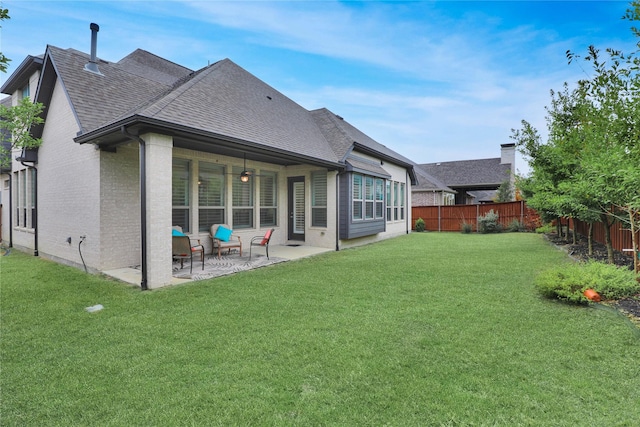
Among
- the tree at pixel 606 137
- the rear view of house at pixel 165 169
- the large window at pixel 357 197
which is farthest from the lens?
the large window at pixel 357 197

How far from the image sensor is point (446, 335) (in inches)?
143

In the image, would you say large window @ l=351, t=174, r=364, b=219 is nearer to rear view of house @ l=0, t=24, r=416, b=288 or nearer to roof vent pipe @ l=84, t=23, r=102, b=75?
rear view of house @ l=0, t=24, r=416, b=288

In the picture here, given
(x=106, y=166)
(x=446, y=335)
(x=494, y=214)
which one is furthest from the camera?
(x=494, y=214)

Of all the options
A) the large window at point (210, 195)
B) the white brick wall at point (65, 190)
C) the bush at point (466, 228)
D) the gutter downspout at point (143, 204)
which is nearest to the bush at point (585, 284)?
the gutter downspout at point (143, 204)

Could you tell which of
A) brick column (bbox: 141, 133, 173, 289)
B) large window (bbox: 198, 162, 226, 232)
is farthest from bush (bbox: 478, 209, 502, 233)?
brick column (bbox: 141, 133, 173, 289)

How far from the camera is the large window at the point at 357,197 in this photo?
11781 millimetres

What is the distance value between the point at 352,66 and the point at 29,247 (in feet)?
49.9

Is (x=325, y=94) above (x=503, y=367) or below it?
above

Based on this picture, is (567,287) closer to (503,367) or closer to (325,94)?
(503,367)

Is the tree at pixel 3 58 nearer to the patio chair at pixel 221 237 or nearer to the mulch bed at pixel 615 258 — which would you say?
the patio chair at pixel 221 237

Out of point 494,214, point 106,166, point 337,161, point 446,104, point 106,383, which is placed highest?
point 446,104

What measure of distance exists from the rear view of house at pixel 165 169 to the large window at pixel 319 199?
0.04 metres

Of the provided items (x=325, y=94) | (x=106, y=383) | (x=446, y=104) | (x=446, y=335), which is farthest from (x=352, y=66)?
(x=106, y=383)

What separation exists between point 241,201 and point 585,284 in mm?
8887
